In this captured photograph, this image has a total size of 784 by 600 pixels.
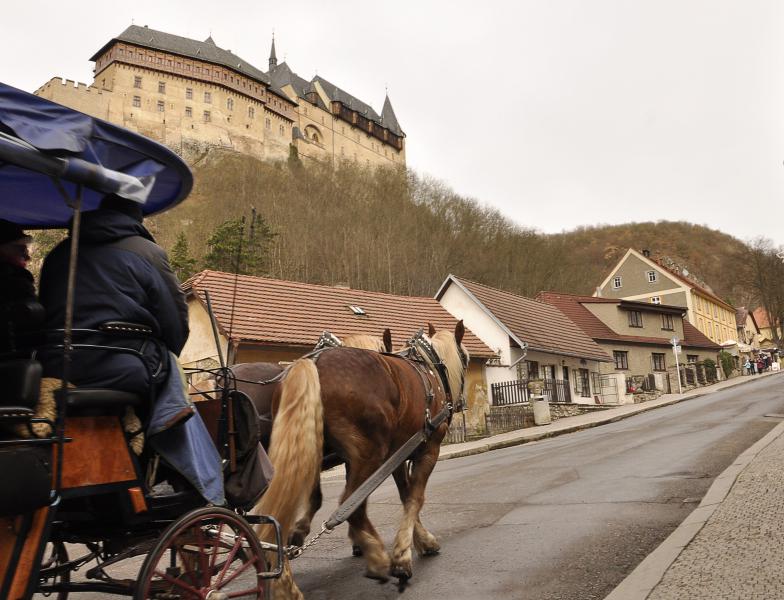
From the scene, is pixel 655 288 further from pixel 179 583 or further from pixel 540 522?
pixel 179 583

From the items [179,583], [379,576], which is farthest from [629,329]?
[179,583]

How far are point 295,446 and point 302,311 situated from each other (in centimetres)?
1854

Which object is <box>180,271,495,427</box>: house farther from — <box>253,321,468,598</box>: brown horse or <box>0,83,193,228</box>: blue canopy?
<box>0,83,193,228</box>: blue canopy

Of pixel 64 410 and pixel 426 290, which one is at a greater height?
pixel 426 290

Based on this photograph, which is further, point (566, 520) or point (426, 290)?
point (426, 290)

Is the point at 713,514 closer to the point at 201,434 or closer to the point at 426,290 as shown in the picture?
the point at 201,434

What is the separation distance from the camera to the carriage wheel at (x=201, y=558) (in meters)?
3.20

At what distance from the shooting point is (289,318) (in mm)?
22062

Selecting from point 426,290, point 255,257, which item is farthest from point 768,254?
point 255,257

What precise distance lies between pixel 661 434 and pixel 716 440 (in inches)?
90.0

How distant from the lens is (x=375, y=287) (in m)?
53.7

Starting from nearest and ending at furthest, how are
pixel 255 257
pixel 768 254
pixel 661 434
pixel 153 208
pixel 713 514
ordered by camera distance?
pixel 153 208, pixel 713 514, pixel 661 434, pixel 255 257, pixel 768 254

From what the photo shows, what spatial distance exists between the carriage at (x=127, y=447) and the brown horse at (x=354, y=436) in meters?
0.01

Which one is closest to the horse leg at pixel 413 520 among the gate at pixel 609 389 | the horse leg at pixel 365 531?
the horse leg at pixel 365 531
